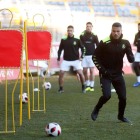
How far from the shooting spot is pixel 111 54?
616 cm

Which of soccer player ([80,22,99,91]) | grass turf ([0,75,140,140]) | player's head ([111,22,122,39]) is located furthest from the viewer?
soccer player ([80,22,99,91])

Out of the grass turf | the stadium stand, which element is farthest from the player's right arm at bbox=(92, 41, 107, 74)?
the stadium stand

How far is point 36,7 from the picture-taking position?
66.8 feet

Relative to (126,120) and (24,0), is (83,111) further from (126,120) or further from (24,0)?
(24,0)

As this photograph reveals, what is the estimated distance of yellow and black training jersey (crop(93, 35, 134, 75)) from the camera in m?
6.14

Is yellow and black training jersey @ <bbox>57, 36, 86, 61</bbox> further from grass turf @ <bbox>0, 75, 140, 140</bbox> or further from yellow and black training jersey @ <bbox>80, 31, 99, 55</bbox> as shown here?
grass turf @ <bbox>0, 75, 140, 140</bbox>

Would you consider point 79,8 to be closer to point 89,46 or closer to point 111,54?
point 89,46

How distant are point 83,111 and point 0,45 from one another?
282cm

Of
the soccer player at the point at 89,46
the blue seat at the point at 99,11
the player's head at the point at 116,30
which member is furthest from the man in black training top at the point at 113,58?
the blue seat at the point at 99,11

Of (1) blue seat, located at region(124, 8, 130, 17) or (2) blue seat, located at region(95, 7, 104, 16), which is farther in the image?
(1) blue seat, located at region(124, 8, 130, 17)

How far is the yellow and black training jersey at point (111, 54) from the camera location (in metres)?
6.14

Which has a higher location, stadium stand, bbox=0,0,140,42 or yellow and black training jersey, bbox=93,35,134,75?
stadium stand, bbox=0,0,140,42

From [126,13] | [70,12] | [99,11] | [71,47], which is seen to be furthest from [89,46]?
[126,13]

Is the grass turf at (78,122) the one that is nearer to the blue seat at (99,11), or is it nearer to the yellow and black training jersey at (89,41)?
the yellow and black training jersey at (89,41)
